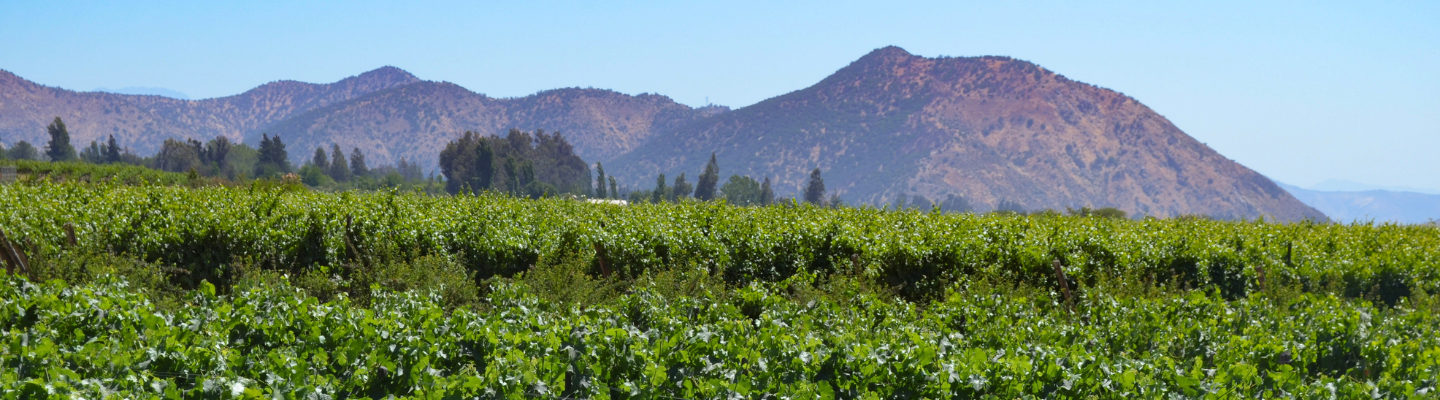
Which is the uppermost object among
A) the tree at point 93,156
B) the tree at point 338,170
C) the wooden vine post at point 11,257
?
the wooden vine post at point 11,257

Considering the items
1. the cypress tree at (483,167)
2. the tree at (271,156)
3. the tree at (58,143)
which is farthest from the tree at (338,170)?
the cypress tree at (483,167)

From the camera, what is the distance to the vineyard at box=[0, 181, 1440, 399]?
2.86m

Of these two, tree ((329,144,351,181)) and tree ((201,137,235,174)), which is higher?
tree ((201,137,235,174))

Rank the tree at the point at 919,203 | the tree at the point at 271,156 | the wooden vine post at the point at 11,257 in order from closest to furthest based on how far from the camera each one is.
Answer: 1. the wooden vine post at the point at 11,257
2. the tree at the point at 919,203
3. the tree at the point at 271,156

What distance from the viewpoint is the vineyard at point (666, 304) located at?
286 centimetres

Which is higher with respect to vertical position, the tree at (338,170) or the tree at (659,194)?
the tree at (659,194)

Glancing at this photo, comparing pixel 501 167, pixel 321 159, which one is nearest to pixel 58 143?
pixel 321 159

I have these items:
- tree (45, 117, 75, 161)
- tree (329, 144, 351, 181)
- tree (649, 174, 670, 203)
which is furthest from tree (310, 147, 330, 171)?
tree (649, 174, 670, 203)

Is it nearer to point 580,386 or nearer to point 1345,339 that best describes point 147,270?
point 580,386

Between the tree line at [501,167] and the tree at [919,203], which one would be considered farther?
the tree line at [501,167]

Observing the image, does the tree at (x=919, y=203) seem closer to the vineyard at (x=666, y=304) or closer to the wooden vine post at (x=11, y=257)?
the vineyard at (x=666, y=304)

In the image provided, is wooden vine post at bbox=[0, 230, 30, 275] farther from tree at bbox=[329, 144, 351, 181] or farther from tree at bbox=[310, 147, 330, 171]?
tree at bbox=[310, 147, 330, 171]

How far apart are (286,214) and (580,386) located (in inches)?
218

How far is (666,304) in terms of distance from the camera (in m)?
4.26
